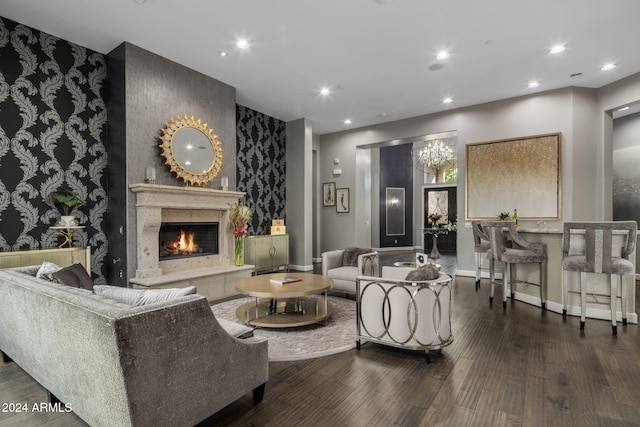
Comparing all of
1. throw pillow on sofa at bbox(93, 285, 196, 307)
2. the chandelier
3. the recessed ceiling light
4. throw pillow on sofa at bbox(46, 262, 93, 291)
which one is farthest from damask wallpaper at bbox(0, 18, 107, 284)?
the chandelier

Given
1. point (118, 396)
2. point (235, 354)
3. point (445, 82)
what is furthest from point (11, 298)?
point (445, 82)

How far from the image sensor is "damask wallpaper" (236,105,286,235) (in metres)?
6.45

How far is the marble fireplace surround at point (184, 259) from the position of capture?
4059 mm

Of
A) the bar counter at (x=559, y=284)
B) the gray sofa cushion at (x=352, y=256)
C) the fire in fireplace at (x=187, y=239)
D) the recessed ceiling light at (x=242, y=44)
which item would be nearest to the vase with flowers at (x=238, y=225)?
the fire in fireplace at (x=187, y=239)

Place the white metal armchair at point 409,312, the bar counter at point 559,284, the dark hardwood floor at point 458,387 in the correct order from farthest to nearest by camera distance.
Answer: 1. the bar counter at point 559,284
2. the white metal armchair at point 409,312
3. the dark hardwood floor at point 458,387

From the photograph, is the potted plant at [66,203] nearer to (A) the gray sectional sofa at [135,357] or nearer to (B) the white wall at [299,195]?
(A) the gray sectional sofa at [135,357]

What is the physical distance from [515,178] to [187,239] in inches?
230

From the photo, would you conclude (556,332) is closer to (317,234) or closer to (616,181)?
(616,181)

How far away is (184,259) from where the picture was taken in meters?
4.69

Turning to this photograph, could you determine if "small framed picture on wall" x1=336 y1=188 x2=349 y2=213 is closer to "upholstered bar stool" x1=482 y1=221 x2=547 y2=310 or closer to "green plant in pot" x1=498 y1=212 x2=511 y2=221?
"green plant in pot" x1=498 y1=212 x2=511 y2=221

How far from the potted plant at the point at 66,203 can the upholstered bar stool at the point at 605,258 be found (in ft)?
19.0

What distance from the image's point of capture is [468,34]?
3.86 meters

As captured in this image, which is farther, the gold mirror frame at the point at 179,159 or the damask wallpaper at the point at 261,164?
the damask wallpaper at the point at 261,164

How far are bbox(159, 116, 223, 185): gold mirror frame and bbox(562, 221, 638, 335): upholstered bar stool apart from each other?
485 cm
